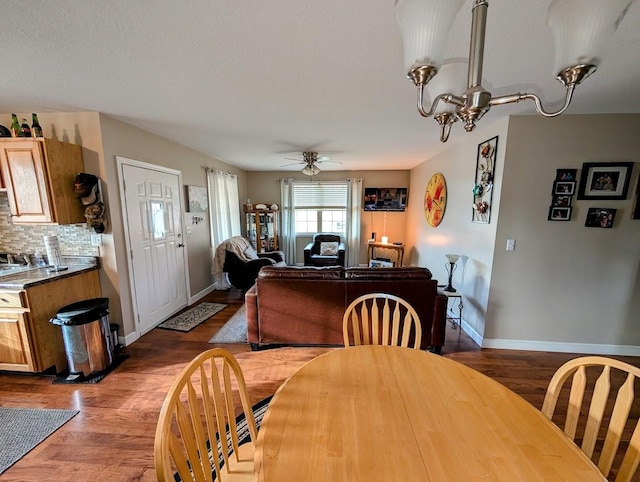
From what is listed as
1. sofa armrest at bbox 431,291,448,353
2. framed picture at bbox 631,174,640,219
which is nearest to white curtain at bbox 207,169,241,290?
sofa armrest at bbox 431,291,448,353

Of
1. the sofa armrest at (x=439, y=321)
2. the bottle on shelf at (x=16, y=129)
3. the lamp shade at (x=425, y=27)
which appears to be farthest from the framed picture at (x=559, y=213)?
the bottle on shelf at (x=16, y=129)

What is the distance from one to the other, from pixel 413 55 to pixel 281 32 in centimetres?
86

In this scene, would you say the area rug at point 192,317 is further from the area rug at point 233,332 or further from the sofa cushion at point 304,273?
the sofa cushion at point 304,273

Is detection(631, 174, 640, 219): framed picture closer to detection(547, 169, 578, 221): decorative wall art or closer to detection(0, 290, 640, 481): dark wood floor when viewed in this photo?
detection(547, 169, 578, 221): decorative wall art

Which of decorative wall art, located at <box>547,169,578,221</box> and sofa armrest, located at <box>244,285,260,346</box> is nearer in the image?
decorative wall art, located at <box>547,169,578,221</box>

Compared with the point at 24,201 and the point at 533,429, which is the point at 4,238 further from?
the point at 533,429

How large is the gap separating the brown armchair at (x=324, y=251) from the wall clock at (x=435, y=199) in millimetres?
1832

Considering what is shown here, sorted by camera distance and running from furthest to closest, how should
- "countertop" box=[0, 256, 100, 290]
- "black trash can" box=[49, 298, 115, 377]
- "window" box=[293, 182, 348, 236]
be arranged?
"window" box=[293, 182, 348, 236] → "black trash can" box=[49, 298, 115, 377] → "countertop" box=[0, 256, 100, 290]

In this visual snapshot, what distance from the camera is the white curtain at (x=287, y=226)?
600cm

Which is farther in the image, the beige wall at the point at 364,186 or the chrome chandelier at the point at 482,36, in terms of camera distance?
the beige wall at the point at 364,186

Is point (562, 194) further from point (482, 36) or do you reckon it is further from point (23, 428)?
point (23, 428)

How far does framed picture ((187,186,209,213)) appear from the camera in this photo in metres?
3.75

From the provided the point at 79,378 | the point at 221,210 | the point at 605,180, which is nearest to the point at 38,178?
the point at 79,378

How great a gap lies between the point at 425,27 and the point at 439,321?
93.4 inches
